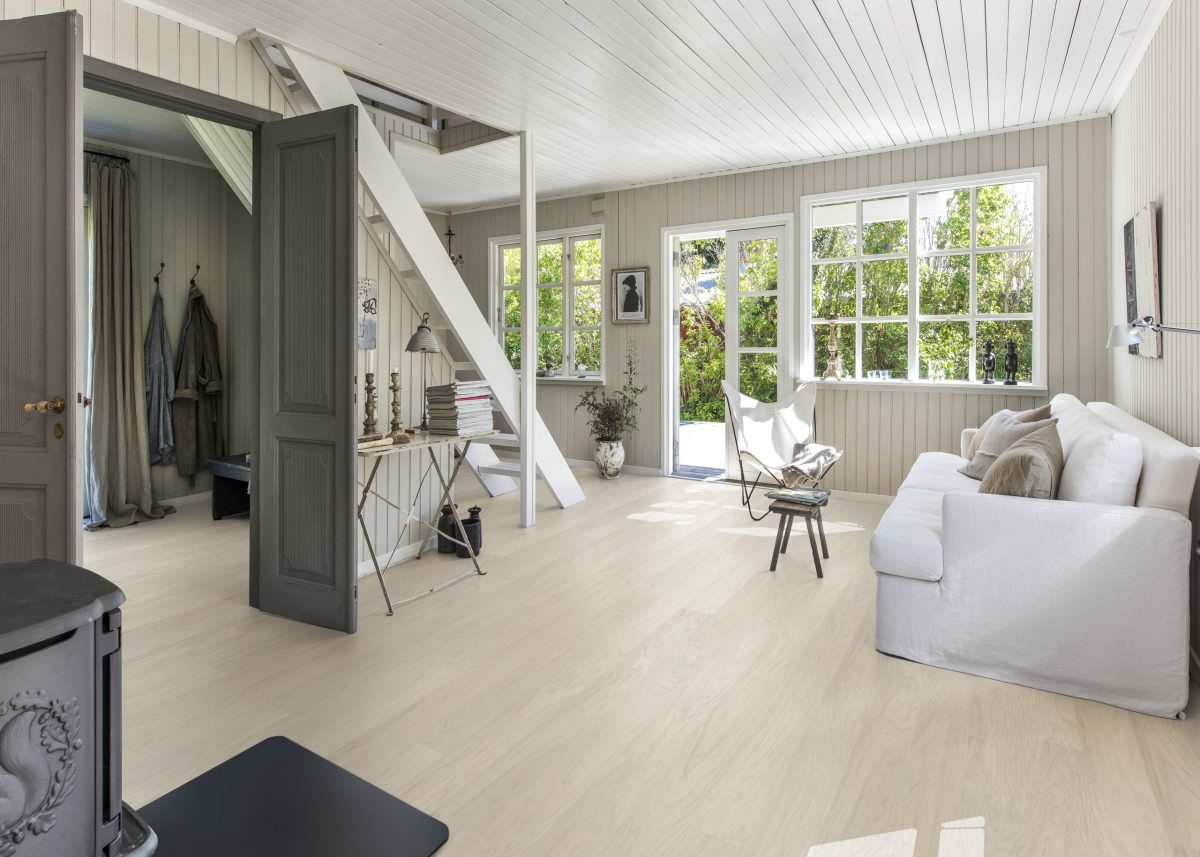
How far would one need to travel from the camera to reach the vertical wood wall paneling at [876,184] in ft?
15.8

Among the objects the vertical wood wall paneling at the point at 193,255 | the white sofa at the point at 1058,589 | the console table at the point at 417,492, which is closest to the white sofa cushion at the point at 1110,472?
the white sofa at the point at 1058,589

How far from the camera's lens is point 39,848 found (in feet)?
3.71

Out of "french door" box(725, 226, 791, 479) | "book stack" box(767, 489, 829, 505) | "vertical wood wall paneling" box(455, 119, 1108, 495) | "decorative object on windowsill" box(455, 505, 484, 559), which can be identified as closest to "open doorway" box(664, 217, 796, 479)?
"french door" box(725, 226, 791, 479)

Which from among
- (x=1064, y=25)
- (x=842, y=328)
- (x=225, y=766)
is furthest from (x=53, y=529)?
(x=842, y=328)

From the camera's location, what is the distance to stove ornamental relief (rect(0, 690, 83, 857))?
3.54ft

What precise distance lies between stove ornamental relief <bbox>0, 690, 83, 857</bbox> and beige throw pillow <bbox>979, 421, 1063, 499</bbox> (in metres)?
2.88

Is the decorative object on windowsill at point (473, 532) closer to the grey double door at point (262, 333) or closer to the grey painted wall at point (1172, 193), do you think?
the grey double door at point (262, 333)

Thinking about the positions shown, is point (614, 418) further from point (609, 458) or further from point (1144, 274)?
point (1144, 274)

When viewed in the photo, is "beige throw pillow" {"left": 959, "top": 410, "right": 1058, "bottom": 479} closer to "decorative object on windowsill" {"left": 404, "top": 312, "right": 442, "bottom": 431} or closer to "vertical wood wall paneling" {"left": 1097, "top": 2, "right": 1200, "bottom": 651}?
"vertical wood wall paneling" {"left": 1097, "top": 2, "right": 1200, "bottom": 651}

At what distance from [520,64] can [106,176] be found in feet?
10.8

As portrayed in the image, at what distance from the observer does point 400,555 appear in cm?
418

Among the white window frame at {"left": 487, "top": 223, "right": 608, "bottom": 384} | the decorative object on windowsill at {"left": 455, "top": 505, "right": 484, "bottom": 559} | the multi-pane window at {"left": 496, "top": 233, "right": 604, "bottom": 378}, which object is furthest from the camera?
the multi-pane window at {"left": 496, "top": 233, "right": 604, "bottom": 378}

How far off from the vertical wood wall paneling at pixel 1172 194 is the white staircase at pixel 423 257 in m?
3.53

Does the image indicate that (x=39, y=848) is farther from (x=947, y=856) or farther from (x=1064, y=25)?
(x=1064, y=25)
